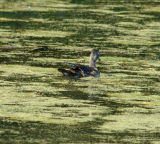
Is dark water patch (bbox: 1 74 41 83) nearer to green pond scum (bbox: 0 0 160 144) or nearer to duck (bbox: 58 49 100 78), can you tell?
green pond scum (bbox: 0 0 160 144)

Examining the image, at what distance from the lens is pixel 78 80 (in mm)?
7246

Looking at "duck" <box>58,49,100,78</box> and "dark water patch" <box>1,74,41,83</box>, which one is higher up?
"duck" <box>58,49,100,78</box>

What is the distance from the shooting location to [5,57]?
8.27 m

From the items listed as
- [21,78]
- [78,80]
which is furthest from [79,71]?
[21,78]

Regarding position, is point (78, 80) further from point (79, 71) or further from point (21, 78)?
point (21, 78)

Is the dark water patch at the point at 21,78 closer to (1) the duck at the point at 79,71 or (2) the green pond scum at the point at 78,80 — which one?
(2) the green pond scum at the point at 78,80

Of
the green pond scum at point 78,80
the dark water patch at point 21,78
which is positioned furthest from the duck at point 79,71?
the dark water patch at point 21,78

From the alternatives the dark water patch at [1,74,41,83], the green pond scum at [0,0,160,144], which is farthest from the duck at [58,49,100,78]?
the dark water patch at [1,74,41,83]

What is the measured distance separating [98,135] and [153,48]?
4188mm

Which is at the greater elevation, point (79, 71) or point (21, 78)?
point (79, 71)

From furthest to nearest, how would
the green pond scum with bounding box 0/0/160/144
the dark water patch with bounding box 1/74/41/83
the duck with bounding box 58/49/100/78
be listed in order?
the duck with bounding box 58/49/100/78 < the dark water patch with bounding box 1/74/41/83 < the green pond scum with bounding box 0/0/160/144

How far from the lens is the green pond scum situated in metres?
5.27

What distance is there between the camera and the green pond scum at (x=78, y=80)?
5.27m

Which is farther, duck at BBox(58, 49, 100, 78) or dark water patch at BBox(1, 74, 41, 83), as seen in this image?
duck at BBox(58, 49, 100, 78)
